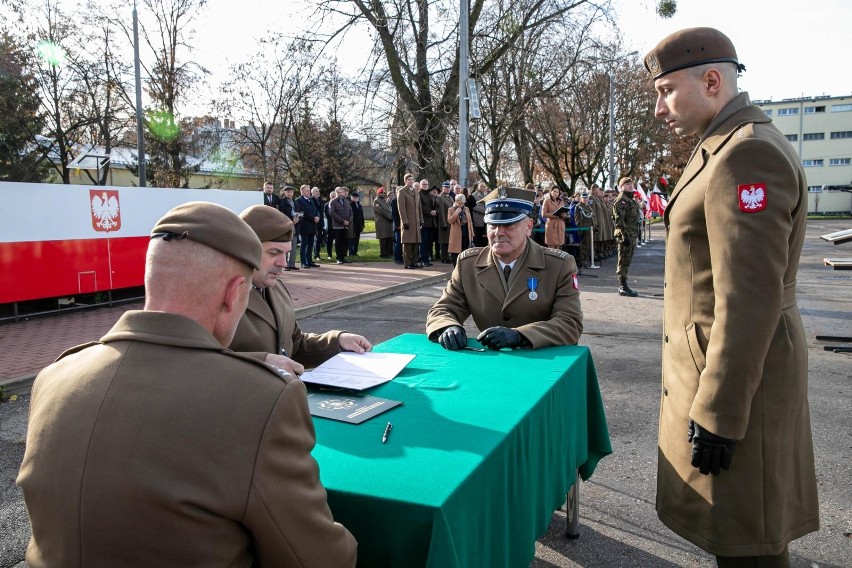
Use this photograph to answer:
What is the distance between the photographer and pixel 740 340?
1949 millimetres

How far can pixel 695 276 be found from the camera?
2170 millimetres

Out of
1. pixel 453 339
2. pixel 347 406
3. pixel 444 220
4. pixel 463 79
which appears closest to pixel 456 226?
pixel 444 220

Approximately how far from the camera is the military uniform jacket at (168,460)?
1217 millimetres

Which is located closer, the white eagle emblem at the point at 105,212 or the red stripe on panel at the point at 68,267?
the red stripe on panel at the point at 68,267

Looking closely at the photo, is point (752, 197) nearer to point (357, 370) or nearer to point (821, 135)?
point (357, 370)

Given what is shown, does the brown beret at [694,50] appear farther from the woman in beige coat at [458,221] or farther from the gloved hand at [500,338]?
the woman in beige coat at [458,221]

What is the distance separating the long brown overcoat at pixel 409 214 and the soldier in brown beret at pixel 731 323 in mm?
13721

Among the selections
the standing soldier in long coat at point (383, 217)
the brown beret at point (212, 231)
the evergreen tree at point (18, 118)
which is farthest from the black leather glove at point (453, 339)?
the evergreen tree at point (18, 118)

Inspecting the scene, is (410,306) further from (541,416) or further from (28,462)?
(28,462)

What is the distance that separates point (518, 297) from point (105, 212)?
857 cm

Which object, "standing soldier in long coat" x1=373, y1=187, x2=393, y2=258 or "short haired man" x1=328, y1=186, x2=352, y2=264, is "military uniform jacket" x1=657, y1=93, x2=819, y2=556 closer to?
"short haired man" x1=328, y1=186, x2=352, y2=264

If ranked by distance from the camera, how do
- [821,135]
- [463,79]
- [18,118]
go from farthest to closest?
[821,135] → [18,118] → [463,79]

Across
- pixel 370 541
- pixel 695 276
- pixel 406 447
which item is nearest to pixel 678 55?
pixel 695 276

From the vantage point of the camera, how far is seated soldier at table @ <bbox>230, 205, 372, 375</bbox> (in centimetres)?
296
